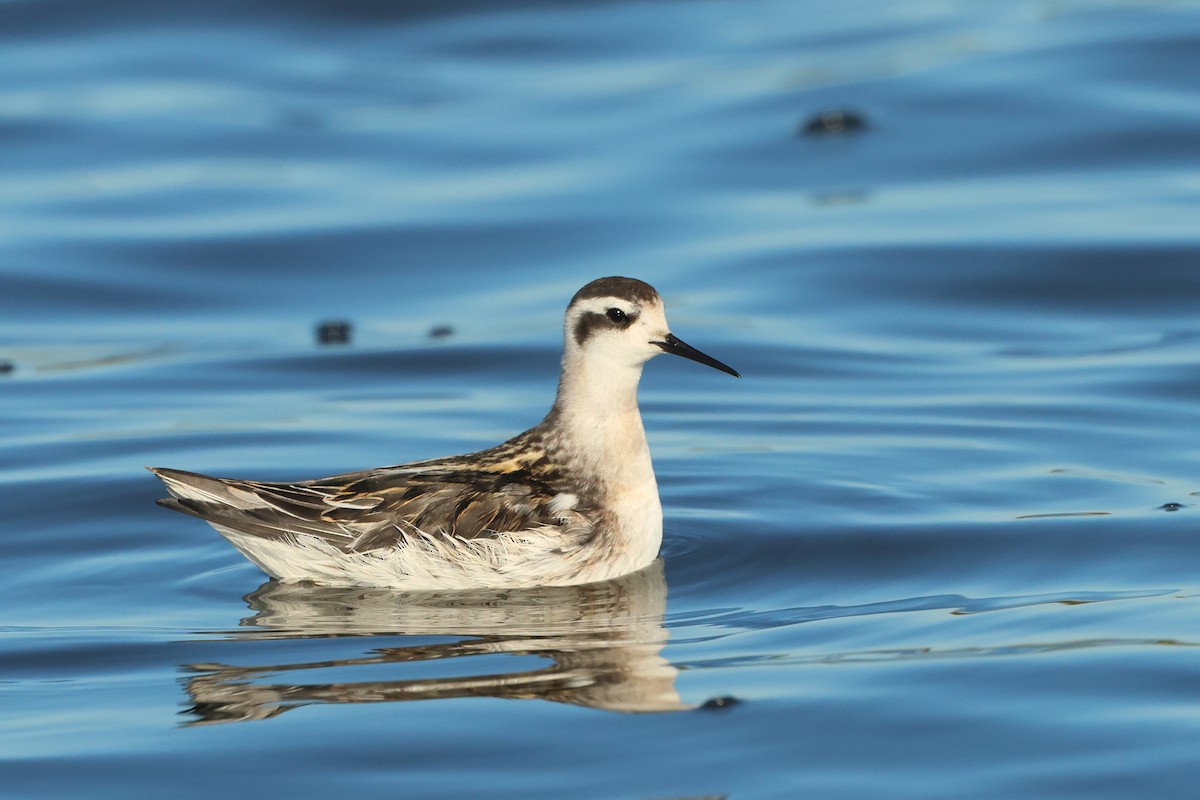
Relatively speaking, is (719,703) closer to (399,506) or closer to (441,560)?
(441,560)

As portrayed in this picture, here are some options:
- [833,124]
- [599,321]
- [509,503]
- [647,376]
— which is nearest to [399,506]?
[509,503]

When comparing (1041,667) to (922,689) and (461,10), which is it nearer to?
(922,689)

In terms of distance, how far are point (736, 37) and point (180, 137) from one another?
6.75 m

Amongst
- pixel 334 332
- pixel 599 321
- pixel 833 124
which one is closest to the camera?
pixel 599 321

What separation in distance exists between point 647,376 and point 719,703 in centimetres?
705

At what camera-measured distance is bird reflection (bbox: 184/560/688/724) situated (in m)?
7.82

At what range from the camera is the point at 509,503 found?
9.60 m

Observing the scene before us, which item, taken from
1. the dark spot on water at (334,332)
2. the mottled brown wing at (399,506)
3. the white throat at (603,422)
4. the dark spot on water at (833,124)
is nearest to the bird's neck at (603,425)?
the white throat at (603,422)

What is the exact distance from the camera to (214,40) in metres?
23.1

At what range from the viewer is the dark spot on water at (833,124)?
19438 mm

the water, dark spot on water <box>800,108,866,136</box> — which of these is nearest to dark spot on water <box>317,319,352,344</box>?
the water

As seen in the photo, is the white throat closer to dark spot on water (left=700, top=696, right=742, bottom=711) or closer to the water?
the water

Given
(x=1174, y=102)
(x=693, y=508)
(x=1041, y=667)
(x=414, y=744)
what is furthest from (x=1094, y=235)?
(x=414, y=744)

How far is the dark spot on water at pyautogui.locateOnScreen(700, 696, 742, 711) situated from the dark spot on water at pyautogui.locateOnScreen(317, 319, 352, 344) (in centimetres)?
787
